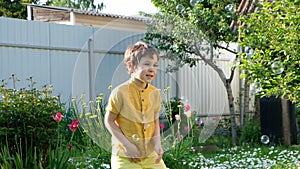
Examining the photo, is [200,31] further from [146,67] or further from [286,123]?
[146,67]

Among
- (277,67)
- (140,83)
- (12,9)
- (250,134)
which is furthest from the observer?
(12,9)

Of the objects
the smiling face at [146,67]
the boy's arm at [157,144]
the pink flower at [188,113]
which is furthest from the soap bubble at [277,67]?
the smiling face at [146,67]

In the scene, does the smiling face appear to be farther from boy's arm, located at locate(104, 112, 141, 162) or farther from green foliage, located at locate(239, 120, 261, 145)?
green foliage, located at locate(239, 120, 261, 145)

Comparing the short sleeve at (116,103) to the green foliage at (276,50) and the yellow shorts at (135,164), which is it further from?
the green foliage at (276,50)

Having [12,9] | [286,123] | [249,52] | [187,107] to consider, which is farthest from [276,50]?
[12,9]

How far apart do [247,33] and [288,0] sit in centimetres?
172

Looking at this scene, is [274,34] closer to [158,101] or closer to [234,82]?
[158,101]

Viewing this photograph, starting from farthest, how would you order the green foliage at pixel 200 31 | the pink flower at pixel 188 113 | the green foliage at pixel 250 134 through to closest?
the green foliage at pixel 250 134 < the green foliage at pixel 200 31 < the pink flower at pixel 188 113

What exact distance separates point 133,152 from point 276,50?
158 inches

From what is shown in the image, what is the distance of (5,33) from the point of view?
314 inches

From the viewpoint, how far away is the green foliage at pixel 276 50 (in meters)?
6.59

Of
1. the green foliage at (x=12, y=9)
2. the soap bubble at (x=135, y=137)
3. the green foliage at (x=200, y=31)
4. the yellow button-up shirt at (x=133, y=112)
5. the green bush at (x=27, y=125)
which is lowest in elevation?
the green bush at (x=27, y=125)

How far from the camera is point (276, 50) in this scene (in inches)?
267

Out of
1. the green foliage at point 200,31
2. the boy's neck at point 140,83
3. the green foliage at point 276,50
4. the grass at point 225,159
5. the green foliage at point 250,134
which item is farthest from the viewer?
the green foliage at point 250,134
